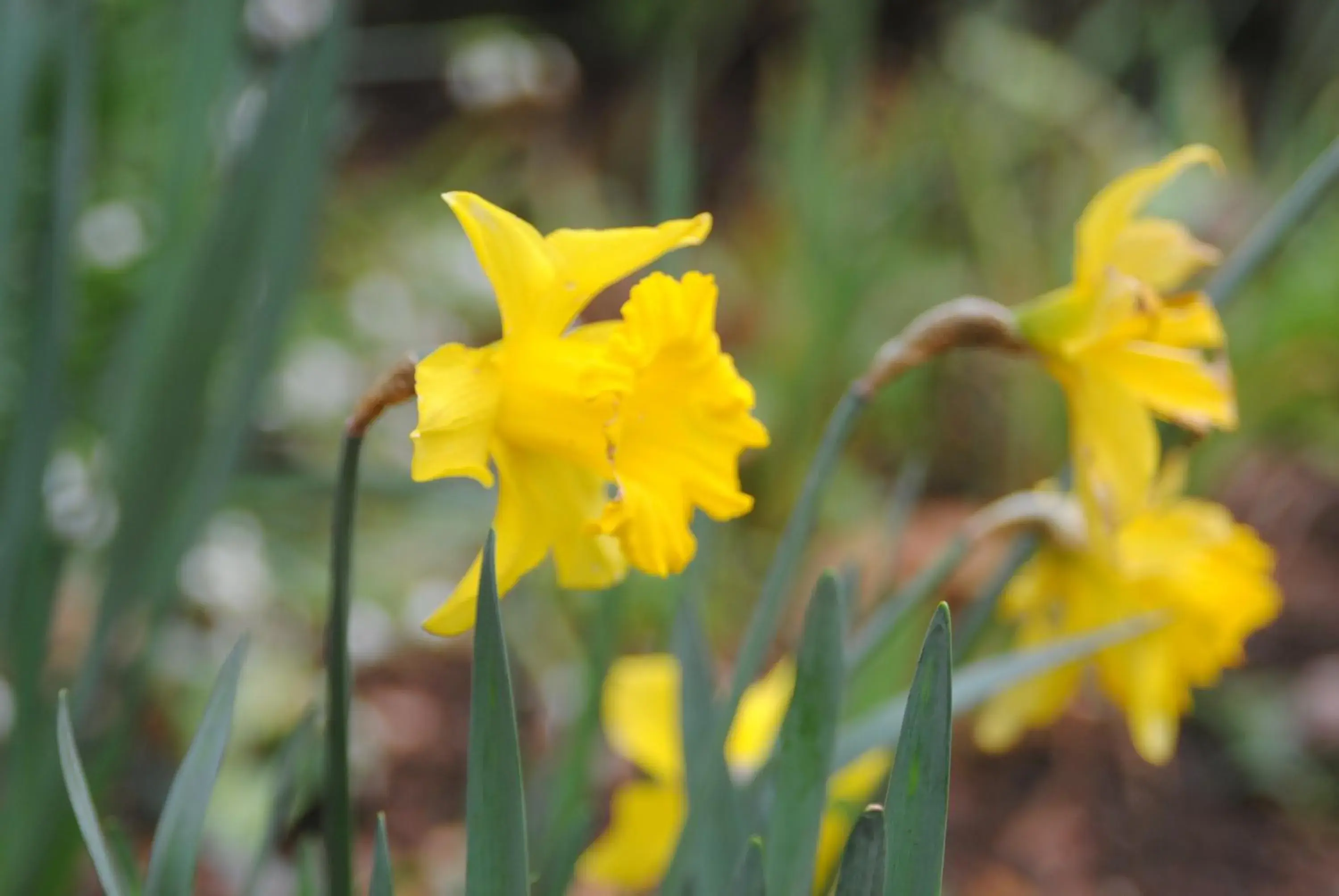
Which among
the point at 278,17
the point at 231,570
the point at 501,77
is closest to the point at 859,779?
the point at 231,570

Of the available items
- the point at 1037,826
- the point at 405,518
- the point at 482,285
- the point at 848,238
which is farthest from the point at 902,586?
the point at 482,285

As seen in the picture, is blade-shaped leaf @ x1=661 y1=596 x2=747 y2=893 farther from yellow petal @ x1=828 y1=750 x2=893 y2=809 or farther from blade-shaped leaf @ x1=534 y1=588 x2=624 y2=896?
yellow petal @ x1=828 y1=750 x2=893 y2=809

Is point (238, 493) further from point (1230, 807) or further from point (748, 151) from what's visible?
point (748, 151)

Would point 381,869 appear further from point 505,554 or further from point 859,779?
point 859,779

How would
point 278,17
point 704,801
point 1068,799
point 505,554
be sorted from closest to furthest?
point 505,554 → point 704,801 → point 1068,799 → point 278,17

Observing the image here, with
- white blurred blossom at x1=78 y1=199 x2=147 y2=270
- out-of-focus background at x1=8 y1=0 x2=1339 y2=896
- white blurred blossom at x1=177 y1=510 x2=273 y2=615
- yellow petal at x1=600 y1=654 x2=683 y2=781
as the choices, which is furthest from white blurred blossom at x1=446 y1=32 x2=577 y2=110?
yellow petal at x1=600 y1=654 x2=683 y2=781
